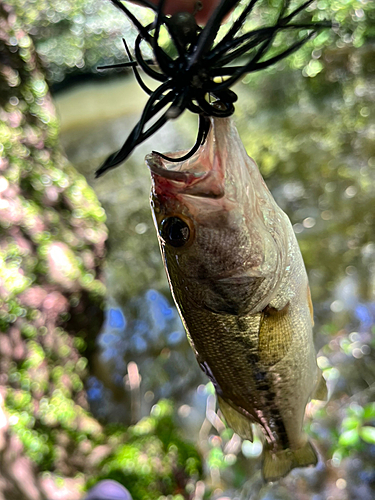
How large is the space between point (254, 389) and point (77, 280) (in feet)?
7.64

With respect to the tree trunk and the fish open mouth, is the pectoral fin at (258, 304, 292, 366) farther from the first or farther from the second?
the tree trunk

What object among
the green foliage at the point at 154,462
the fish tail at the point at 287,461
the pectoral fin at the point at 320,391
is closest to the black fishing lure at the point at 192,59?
the pectoral fin at the point at 320,391

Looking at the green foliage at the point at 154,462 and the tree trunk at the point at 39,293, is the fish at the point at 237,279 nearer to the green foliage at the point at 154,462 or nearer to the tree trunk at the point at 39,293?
the green foliage at the point at 154,462

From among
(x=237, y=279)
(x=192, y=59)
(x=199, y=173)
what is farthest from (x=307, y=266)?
(x=192, y=59)

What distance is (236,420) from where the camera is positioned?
92 cm

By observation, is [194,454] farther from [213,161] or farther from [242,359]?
[213,161]

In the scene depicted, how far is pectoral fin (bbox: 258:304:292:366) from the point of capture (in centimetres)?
78

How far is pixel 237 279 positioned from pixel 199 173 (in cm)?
22

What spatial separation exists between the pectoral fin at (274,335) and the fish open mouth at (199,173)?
1.04ft

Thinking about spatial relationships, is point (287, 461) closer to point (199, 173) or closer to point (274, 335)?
point (274, 335)

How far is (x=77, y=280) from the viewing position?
2.92 m

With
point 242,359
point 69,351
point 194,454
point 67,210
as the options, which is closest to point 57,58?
point 67,210

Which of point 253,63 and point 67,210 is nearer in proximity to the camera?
point 253,63

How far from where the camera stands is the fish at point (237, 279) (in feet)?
2.02
